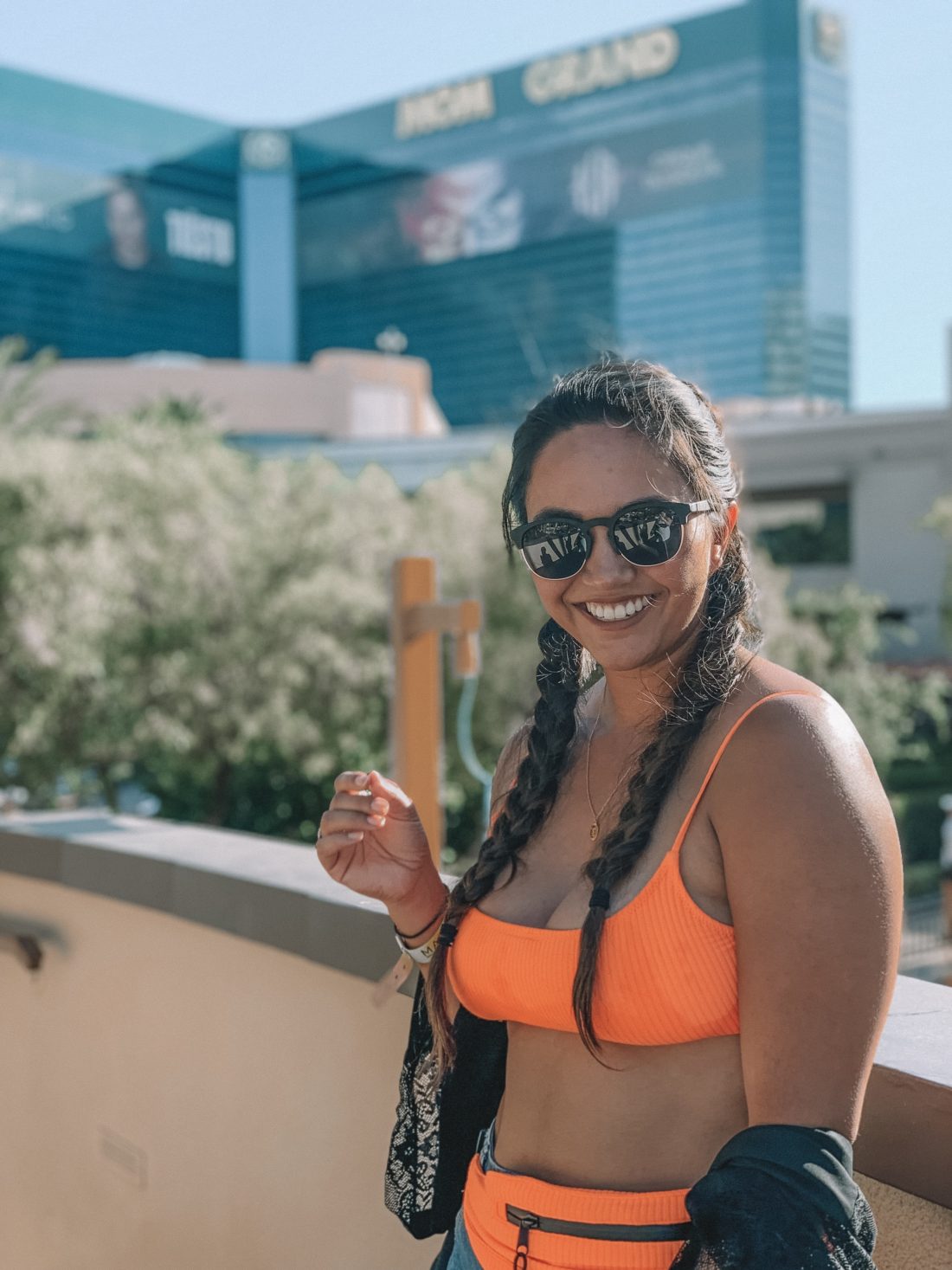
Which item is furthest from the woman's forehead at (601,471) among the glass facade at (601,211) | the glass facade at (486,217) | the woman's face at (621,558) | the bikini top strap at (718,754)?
the glass facade at (601,211)

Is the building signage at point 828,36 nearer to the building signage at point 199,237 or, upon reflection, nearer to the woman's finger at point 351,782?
the building signage at point 199,237

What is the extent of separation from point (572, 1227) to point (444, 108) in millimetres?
126525

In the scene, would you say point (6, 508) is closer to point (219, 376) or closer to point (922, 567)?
point (922, 567)

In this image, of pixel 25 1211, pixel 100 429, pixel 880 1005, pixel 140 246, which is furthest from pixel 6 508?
pixel 140 246

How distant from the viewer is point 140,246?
11225cm

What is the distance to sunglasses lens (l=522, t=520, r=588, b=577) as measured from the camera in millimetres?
1449

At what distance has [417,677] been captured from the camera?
11.8ft

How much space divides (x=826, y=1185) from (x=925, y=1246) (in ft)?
1.38

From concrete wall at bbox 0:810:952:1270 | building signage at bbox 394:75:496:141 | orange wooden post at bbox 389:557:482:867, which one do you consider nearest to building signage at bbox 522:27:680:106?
building signage at bbox 394:75:496:141

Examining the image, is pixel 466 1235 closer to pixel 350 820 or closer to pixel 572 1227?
pixel 572 1227

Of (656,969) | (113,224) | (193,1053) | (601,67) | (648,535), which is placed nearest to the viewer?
(656,969)

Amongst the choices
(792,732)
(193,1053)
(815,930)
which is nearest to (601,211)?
(193,1053)

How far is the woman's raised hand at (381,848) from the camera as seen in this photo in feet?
5.30

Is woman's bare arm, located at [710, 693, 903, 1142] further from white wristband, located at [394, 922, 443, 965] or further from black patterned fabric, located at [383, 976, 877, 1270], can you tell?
white wristband, located at [394, 922, 443, 965]
